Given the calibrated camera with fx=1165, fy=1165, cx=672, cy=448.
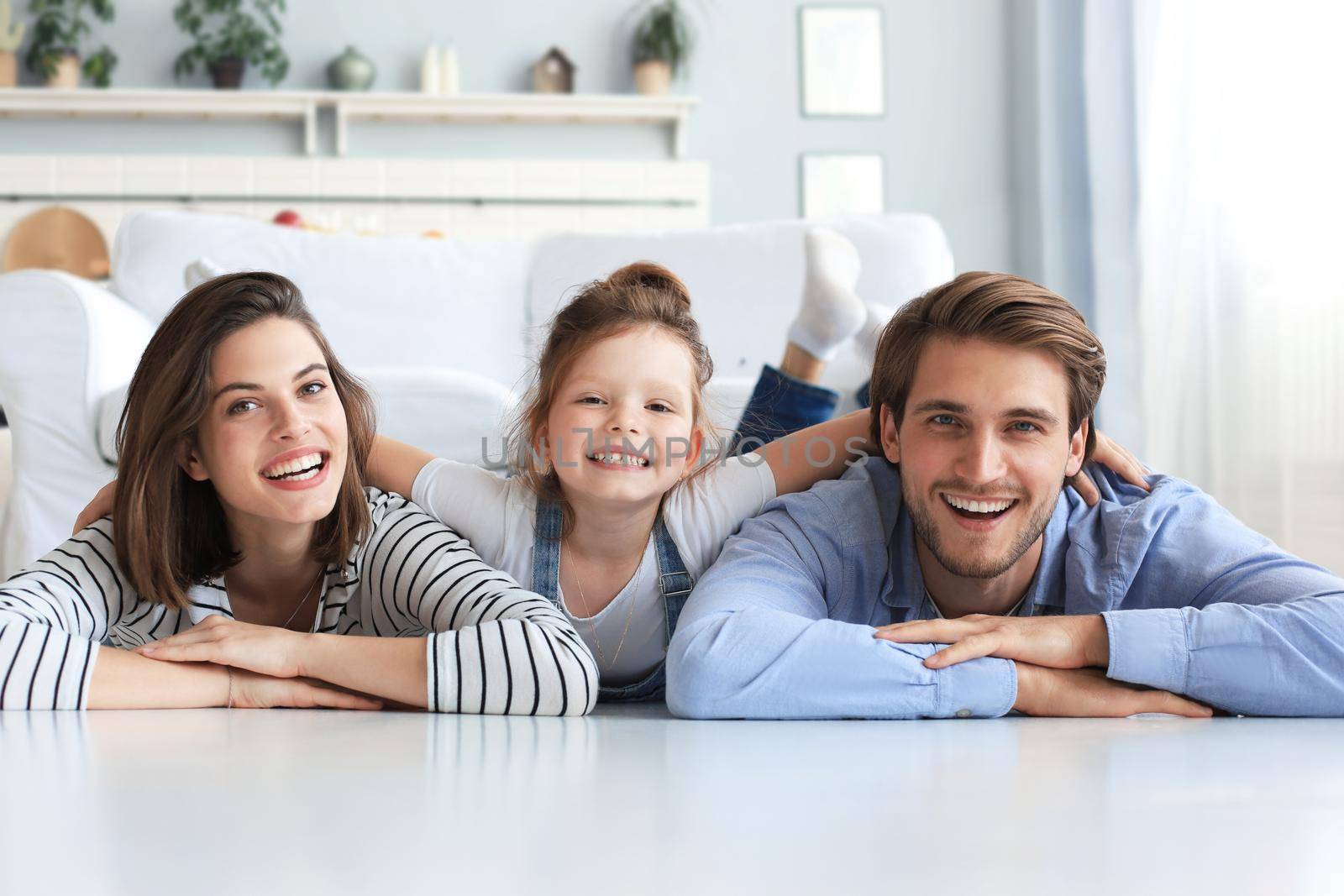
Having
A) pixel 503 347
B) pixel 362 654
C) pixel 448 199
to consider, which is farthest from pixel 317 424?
pixel 448 199

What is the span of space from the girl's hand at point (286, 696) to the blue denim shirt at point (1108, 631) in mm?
327

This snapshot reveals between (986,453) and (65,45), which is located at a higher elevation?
(65,45)

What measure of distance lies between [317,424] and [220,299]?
19cm

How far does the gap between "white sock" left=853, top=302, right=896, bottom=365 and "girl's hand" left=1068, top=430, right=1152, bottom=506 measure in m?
0.69

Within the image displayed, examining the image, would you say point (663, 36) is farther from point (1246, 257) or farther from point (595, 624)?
point (595, 624)

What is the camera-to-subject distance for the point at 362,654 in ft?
3.86

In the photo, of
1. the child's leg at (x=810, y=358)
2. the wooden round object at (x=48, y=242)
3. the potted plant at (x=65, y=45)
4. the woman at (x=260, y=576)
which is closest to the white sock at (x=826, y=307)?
the child's leg at (x=810, y=358)

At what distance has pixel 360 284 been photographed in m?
2.80

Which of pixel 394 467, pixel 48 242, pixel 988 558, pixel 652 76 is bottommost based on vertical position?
pixel 988 558

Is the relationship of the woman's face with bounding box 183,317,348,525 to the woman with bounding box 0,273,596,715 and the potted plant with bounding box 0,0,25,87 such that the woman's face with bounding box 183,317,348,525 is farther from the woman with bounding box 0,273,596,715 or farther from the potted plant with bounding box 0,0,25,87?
the potted plant with bounding box 0,0,25,87

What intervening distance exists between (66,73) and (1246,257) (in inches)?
169

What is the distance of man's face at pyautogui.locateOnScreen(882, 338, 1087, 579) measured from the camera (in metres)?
1.26

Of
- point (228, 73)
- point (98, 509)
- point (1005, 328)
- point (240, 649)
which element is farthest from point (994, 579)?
point (228, 73)

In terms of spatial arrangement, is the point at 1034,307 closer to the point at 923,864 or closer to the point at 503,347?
the point at 923,864
